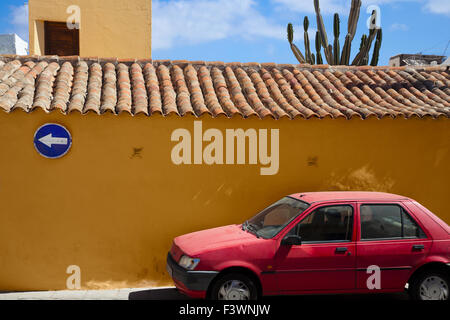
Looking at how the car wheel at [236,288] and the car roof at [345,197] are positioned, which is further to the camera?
the car roof at [345,197]

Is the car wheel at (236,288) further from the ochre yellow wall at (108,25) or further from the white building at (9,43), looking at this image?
the white building at (9,43)

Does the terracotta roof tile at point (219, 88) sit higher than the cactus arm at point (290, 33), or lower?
lower

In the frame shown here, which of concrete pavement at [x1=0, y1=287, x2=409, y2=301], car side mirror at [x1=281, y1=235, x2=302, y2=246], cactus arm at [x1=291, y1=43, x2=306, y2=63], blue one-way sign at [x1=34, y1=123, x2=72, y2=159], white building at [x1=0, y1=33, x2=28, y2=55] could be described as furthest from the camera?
cactus arm at [x1=291, y1=43, x2=306, y2=63]

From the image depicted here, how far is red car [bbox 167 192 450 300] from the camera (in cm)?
562

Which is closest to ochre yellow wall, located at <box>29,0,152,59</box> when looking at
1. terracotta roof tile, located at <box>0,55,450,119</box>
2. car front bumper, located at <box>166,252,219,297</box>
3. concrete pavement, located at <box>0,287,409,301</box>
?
terracotta roof tile, located at <box>0,55,450,119</box>

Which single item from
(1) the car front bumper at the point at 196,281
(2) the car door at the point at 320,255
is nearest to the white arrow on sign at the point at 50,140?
(1) the car front bumper at the point at 196,281

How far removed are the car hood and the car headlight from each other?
8 centimetres

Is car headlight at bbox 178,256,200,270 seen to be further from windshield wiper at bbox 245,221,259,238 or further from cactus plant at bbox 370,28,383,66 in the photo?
cactus plant at bbox 370,28,383,66

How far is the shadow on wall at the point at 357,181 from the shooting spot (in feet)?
26.6

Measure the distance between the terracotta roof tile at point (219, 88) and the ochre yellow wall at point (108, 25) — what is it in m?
4.09

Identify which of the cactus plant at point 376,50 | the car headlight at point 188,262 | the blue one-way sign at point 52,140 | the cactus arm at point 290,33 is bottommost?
the car headlight at point 188,262

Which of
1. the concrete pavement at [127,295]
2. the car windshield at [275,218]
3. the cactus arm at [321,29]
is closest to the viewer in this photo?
the car windshield at [275,218]

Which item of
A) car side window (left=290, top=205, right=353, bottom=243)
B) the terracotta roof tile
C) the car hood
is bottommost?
the car hood

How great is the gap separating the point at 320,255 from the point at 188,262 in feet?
5.64
